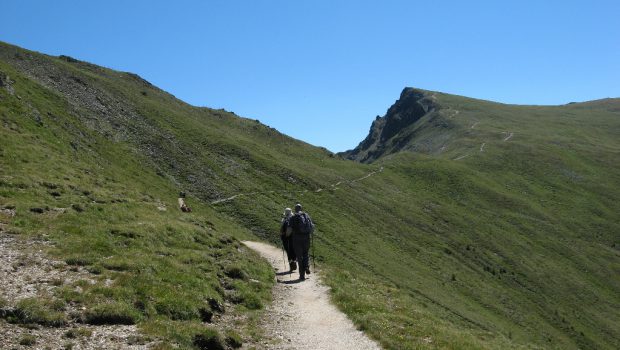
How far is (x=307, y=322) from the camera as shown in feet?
66.3

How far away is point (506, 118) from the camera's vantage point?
583ft

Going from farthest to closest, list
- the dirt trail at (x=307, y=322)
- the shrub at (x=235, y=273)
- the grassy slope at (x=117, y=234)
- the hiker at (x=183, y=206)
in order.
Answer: the hiker at (x=183, y=206), the shrub at (x=235, y=273), the dirt trail at (x=307, y=322), the grassy slope at (x=117, y=234)

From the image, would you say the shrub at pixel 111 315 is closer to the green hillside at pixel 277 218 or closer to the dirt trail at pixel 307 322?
the green hillside at pixel 277 218

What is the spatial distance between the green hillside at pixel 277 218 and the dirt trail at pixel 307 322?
738 millimetres

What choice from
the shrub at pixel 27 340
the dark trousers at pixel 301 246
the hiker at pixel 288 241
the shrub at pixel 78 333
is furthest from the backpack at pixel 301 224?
the shrub at pixel 27 340

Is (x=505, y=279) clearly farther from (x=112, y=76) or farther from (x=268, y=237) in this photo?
(x=112, y=76)

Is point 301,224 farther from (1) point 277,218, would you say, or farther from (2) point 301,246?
(1) point 277,218

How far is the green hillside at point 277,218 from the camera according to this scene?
2123cm

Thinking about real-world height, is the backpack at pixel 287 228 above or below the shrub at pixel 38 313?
above

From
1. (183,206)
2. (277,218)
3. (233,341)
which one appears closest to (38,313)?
(233,341)

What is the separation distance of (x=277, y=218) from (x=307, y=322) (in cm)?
3234

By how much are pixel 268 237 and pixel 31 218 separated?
2492 centimetres

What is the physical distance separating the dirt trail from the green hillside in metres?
0.74

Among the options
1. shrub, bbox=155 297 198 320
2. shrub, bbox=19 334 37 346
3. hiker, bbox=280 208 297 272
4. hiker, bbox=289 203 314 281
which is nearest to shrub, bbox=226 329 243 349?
shrub, bbox=155 297 198 320
